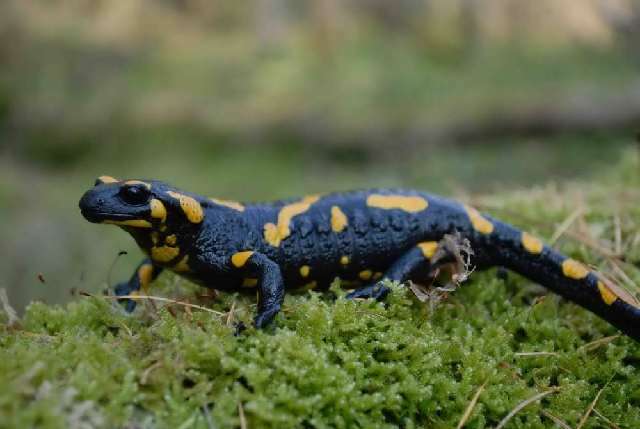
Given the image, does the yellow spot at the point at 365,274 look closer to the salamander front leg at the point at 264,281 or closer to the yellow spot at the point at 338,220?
the yellow spot at the point at 338,220

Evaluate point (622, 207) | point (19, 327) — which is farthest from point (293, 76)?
point (19, 327)

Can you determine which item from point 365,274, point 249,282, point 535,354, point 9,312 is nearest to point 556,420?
point 535,354

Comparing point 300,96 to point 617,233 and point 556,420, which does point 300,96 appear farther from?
point 556,420

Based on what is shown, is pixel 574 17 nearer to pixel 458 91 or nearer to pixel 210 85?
pixel 458 91

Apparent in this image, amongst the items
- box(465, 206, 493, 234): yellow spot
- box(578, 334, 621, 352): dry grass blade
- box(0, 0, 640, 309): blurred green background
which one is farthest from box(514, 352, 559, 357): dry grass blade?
box(0, 0, 640, 309): blurred green background

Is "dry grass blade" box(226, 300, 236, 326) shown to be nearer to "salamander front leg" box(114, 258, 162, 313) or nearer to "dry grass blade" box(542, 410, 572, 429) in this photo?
"salamander front leg" box(114, 258, 162, 313)

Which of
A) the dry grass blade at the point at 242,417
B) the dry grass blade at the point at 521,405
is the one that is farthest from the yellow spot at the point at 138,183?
the dry grass blade at the point at 521,405
